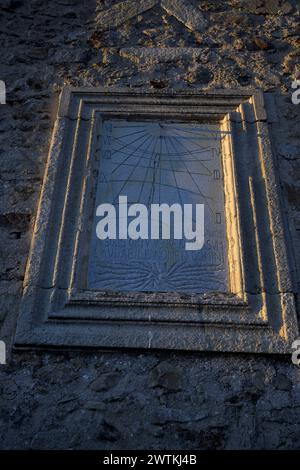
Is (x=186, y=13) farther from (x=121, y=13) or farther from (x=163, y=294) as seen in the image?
(x=163, y=294)

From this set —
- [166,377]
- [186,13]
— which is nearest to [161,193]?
[166,377]

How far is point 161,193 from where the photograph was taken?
8.79 feet

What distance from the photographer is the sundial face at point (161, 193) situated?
7.79 ft

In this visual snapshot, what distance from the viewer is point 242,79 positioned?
10.3ft

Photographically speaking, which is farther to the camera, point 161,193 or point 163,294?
point 161,193

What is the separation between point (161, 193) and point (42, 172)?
2.17ft

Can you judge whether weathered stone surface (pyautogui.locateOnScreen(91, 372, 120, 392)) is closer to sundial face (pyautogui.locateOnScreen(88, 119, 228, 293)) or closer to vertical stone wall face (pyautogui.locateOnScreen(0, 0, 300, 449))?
vertical stone wall face (pyautogui.locateOnScreen(0, 0, 300, 449))

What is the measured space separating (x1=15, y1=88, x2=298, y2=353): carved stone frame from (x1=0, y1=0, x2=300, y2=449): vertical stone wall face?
8 centimetres

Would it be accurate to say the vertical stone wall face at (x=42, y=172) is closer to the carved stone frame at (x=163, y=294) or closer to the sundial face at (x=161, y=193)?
the carved stone frame at (x=163, y=294)

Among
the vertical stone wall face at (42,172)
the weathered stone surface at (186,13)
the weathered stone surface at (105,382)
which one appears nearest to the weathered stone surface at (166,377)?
the vertical stone wall face at (42,172)

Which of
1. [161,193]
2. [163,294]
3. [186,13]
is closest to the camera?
[163,294]

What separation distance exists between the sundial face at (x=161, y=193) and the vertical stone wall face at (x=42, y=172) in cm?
34

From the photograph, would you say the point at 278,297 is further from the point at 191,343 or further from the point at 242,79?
the point at 242,79
